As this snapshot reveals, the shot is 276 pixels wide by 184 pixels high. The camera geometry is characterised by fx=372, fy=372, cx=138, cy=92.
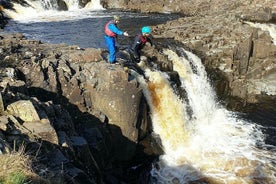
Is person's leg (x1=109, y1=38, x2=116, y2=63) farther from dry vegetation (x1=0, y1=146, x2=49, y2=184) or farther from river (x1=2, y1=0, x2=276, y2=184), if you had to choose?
dry vegetation (x1=0, y1=146, x2=49, y2=184)

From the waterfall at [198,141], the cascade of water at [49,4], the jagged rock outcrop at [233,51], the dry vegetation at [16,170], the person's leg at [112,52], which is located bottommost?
the waterfall at [198,141]

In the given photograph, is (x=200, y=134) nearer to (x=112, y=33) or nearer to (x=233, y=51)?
(x=112, y=33)

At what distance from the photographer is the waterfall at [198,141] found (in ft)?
50.4

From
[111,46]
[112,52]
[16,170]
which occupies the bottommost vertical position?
[16,170]

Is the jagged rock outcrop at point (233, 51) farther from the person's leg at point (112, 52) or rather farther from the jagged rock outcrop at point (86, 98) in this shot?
the jagged rock outcrop at point (86, 98)

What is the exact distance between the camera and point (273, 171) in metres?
15.6

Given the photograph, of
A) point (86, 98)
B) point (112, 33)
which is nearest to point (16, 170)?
point (86, 98)

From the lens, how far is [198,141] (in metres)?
17.7

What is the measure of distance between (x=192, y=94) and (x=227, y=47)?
550 cm

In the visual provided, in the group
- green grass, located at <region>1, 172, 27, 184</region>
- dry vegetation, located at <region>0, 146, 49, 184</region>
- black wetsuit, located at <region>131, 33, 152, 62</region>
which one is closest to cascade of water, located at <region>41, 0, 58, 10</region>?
black wetsuit, located at <region>131, 33, 152, 62</region>

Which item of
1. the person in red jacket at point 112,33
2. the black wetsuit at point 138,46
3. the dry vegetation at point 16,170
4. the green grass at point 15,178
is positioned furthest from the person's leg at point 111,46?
the green grass at point 15,178

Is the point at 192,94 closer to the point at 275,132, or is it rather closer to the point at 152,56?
the point at 152,56

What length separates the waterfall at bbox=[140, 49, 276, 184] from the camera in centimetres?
1538

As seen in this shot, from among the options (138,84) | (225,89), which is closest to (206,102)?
(225,89)
